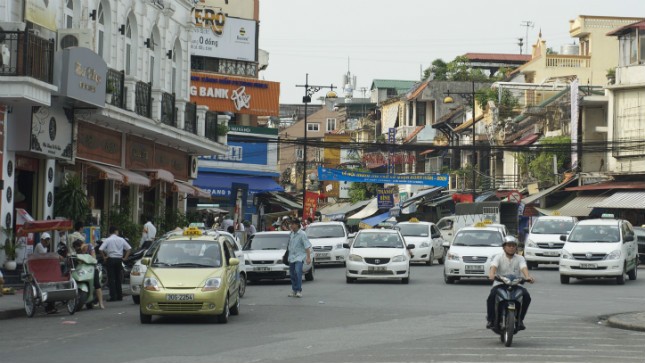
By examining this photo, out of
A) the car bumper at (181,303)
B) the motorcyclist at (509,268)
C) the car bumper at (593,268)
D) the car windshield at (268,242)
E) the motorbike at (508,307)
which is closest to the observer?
the motorbike at (508,307)

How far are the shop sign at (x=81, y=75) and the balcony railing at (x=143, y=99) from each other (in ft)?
17.5

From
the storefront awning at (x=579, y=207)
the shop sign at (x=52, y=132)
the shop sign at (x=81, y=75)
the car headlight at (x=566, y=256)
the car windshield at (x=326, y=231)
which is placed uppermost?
the shop sign at (x=81, y=75)

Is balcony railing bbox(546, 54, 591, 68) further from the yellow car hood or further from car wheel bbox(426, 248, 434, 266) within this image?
the yellow car hood

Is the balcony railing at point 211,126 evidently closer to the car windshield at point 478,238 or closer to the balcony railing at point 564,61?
the car windshield at point 478,238

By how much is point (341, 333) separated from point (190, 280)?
321 cm

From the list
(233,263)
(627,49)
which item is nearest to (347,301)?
(233,263)

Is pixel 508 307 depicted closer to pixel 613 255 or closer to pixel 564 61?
pixel 613 255

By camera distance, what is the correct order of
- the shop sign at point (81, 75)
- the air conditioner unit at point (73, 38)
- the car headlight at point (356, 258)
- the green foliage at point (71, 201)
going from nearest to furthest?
the shop sign at point (81, 75) → the air conditioner unit at point (73, 38) → the green foliage at point (71, 201) → the car headlight at point (356, 258)

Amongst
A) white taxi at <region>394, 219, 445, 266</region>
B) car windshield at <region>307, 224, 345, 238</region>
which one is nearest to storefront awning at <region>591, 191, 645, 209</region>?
white taxi at <region>394, 219, 445, 266</region>

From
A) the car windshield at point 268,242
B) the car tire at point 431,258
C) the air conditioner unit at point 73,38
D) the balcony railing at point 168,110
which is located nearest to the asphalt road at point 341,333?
the car windshield at point 268,242

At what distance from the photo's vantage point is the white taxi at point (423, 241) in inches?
1730

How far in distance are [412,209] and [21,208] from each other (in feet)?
167

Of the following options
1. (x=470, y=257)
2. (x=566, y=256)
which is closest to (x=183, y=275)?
(x=470, y=257)

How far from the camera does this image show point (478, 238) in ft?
113
